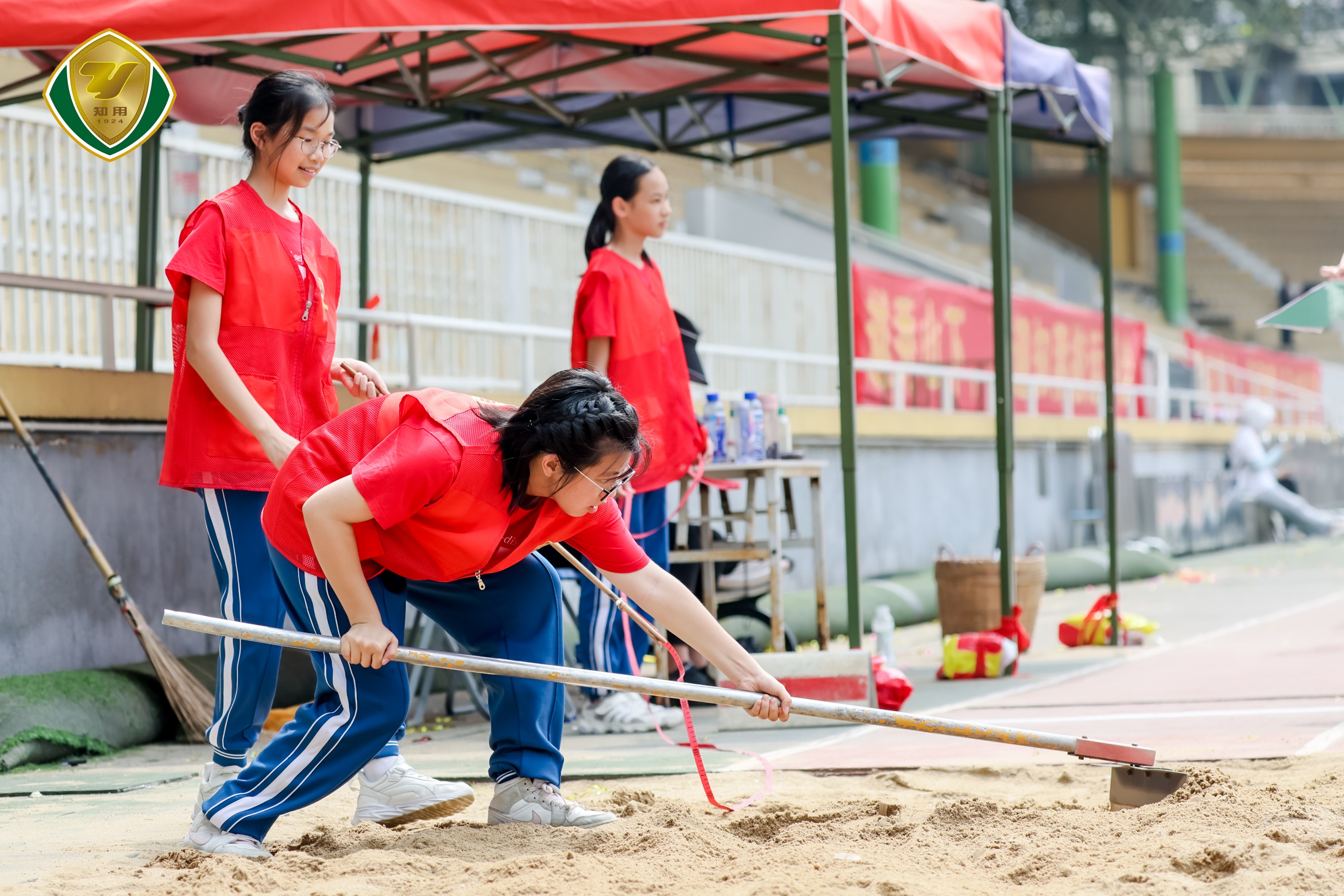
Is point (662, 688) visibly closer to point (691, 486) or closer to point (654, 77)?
point (691, 486)

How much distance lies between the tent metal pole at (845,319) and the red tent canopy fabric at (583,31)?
179 mm

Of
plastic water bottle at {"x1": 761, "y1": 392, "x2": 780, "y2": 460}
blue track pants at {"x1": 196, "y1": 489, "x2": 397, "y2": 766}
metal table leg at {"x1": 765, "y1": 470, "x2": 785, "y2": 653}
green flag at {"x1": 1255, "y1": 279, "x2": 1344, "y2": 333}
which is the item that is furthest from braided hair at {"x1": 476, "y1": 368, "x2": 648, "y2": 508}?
green flag at {"x1": 1255, "y1": 279, "x2": 1344, "y2": 333}

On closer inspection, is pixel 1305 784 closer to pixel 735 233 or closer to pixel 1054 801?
pixel 1054 801

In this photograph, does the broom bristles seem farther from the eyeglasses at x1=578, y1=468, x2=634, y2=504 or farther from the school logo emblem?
the eyeglasses at x1=578, y1=468, x2=634, y2=504

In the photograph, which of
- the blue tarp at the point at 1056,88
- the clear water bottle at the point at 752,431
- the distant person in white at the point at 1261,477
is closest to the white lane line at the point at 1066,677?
the clear water bottle at the point at 752,431

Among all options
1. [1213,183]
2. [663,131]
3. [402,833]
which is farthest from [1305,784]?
[1213,183]

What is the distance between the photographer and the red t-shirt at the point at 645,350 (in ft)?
16.1

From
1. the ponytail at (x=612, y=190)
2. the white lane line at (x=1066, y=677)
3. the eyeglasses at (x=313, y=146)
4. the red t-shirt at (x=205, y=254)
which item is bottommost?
the white lane line at (x=1066, y=677)

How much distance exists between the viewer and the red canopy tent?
4.67 meters

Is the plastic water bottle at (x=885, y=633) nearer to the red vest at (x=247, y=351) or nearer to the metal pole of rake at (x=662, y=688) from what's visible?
the metal pole of rake at (x=662, y=688)

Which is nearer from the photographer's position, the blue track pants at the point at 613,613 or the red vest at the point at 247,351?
the red vest at the point at 247,351

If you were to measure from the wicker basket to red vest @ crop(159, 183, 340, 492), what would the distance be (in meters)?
4.14

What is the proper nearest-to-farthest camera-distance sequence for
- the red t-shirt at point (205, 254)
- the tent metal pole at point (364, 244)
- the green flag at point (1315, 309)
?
the red t-shirt at point (205, 254) < the green flag at point (1315, 309) < the tent metal pole at point (364, 244)

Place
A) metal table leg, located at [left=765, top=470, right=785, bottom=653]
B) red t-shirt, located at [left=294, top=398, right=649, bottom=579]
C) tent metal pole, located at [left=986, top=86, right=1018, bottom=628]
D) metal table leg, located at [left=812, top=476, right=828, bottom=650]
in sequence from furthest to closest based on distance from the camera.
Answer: tent metal pole, located at [left=986, top=86, right=1018, bottom=628] < metal table leg, located at [left=812, top=476, right=828, bottom=650] < metal table leg, located at [left=765, top=470, right=785, bottom=653] < red t-shirt, located at [left=294, top=398, right=649, bottom=579]
